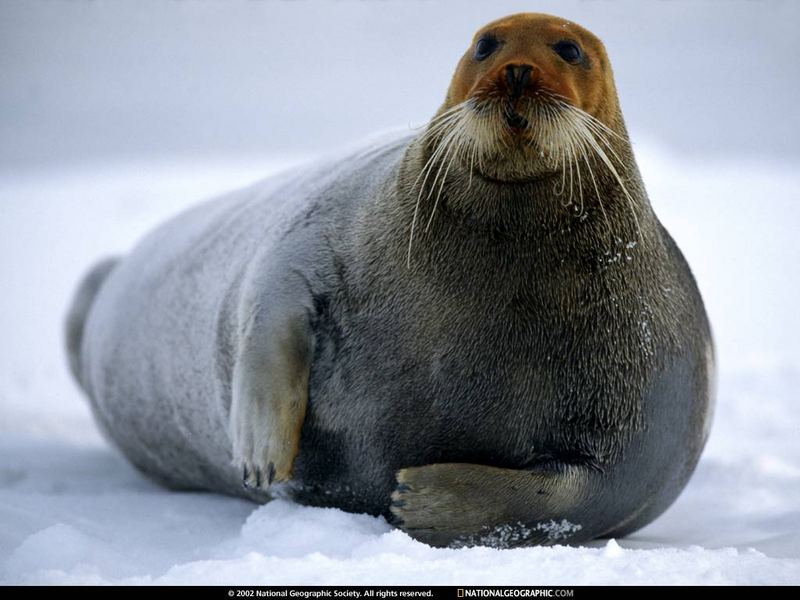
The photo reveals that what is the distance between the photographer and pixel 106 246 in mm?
8984

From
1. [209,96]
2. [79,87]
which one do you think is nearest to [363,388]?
[79,87]

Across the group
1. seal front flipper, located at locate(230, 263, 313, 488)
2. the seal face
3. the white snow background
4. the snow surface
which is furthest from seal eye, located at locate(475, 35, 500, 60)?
the snow surface

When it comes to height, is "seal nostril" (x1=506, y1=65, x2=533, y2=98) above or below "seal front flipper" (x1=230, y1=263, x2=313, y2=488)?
above

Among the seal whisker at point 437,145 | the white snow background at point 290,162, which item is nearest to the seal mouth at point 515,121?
the seal whisker at point 437,145

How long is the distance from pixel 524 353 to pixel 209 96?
8443 mm

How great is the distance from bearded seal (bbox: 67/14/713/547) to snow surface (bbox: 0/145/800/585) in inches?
8.2

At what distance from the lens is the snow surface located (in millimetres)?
2340

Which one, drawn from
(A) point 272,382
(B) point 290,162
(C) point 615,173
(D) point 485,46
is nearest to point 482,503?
(A) point 272,382

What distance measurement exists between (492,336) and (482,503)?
0.47 m

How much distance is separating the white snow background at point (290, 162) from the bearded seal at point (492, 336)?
0.73 ft
